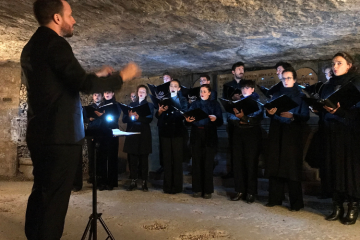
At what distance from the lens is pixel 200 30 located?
12.9 ft

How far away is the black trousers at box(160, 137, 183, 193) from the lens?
4.88m

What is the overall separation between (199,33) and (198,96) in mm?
1210

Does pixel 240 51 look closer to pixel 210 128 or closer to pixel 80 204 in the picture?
pixel 210 128

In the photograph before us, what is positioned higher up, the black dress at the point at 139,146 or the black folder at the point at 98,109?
the black folder at the point at 98,109

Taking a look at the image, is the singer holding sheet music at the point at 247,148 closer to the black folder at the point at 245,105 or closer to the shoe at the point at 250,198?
the shoe at the point at 250,198

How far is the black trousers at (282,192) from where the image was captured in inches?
151

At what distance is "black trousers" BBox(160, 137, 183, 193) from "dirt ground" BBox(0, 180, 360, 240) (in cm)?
18

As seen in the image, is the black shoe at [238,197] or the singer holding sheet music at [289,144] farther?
the black shoe at [238,197]

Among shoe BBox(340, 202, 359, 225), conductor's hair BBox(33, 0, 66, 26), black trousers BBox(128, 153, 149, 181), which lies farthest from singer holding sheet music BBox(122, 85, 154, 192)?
conductor's hair BBox(33, 0, 66, 26)

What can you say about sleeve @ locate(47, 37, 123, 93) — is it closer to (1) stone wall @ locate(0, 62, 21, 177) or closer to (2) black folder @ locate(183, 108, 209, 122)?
(2) black folder @ locate(183, 108, 209, 122)

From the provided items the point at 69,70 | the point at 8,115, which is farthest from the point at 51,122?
the point at 8,115

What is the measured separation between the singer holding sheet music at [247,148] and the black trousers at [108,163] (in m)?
2.22

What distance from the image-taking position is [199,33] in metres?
4.06

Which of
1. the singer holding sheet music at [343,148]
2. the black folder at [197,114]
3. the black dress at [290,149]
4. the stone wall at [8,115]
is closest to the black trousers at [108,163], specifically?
the black folder at [197,114]
